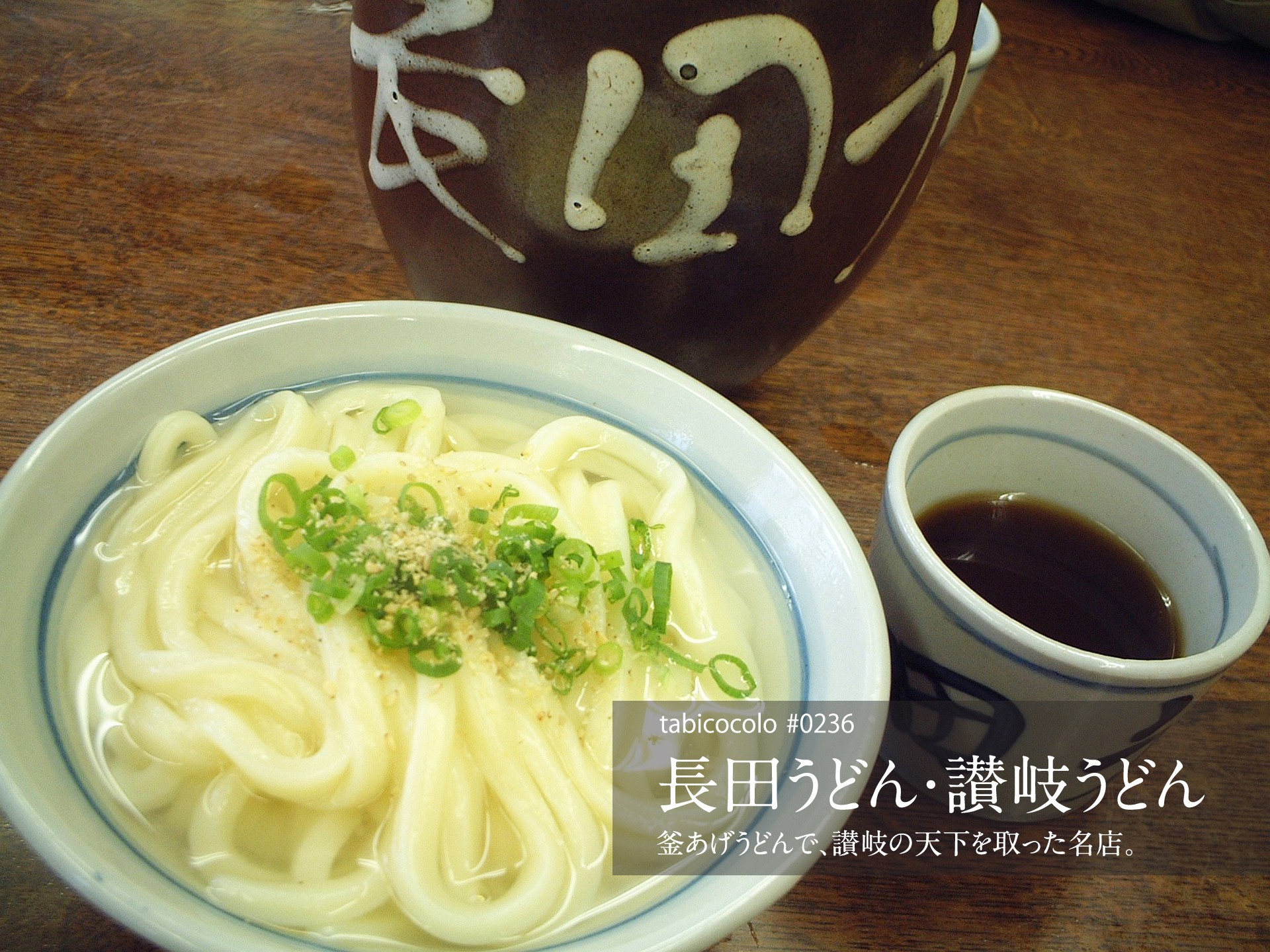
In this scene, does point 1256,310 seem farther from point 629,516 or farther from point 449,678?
point 449,678

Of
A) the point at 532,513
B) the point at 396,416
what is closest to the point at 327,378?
the point at 396,416

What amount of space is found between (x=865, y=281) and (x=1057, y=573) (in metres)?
0.68

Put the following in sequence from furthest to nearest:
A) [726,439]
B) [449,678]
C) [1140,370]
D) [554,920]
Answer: [1140,370]
[726,439]
[449,678]
[554,920]

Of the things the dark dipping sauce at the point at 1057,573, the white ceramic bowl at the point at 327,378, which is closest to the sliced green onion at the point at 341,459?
the white ceramic bowl at the point at 327,378

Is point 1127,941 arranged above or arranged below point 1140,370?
below

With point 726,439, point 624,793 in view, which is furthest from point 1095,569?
point 624,793

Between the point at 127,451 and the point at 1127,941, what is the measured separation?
1090 millimetres

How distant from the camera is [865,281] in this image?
1611 millimetres

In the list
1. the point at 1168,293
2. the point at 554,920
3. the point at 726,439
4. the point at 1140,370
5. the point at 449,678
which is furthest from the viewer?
the point at 1168,293

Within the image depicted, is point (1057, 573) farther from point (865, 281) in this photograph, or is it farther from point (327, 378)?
point (327, 378)

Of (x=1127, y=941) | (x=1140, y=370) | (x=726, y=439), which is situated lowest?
(x=1127, y=941)

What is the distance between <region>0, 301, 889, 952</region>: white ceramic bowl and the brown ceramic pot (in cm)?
8

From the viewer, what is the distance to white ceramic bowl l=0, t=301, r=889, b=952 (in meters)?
0.68

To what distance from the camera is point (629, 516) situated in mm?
1136
